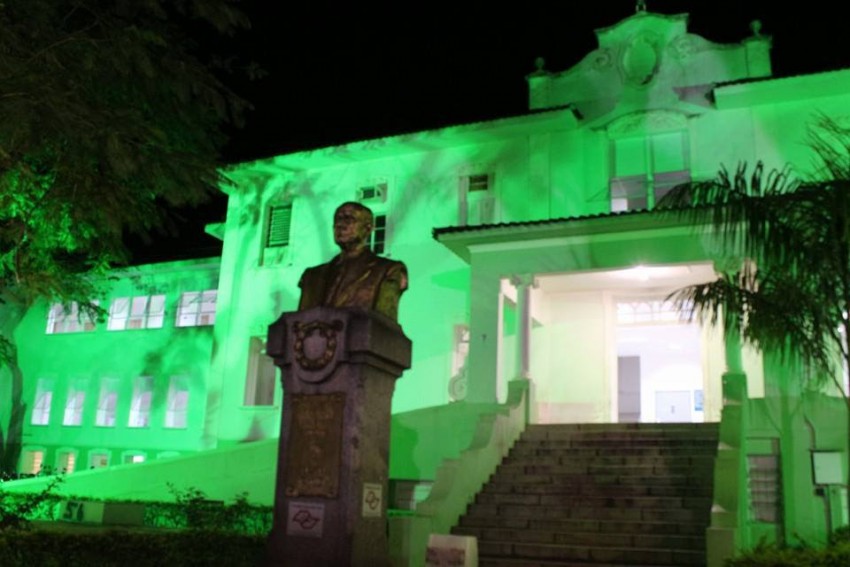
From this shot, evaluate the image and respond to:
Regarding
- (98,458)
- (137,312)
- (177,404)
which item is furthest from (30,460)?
(177,404)

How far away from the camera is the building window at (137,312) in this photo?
30.5 meters

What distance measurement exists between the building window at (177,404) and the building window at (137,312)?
249 cm

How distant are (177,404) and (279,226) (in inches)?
327

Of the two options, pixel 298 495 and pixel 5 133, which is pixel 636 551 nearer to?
pixel 298 495

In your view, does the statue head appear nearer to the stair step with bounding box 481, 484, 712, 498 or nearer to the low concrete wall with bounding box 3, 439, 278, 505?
the stair step with bounding box 481, 484, 712, 498

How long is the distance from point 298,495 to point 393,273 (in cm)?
242

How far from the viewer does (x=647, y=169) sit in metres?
20.1

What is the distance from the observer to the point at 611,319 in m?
20.5

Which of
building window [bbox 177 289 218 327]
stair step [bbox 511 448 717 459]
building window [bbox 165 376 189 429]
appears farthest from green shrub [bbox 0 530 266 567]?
building window [bbox 177 289 218 327]

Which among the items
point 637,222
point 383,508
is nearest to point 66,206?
point 383,508

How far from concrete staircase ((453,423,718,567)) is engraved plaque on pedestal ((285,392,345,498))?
3960 mm

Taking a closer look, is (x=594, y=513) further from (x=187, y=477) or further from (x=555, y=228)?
(x=187, y=477)

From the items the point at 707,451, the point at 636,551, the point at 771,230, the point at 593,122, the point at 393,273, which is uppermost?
the point at 593,122

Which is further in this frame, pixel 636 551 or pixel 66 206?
pixel 66 206
